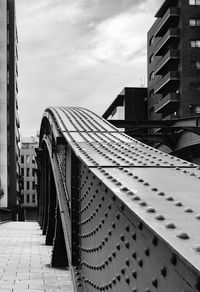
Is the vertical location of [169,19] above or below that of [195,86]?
above

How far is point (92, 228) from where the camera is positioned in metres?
4.99

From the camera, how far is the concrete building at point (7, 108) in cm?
8738

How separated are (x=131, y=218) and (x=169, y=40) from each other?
58.6m

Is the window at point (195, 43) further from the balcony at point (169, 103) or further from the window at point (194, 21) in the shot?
Answer: the balcony at point (169, 103)

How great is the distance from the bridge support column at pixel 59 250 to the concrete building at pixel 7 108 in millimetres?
77000

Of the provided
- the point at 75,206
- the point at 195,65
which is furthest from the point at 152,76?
the point at 75,206

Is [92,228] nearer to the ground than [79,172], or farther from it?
nearer to the ground

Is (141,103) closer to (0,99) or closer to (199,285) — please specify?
(0,99)

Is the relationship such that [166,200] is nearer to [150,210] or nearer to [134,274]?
[150,210]

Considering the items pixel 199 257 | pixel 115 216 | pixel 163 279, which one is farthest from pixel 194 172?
pixel 199 257

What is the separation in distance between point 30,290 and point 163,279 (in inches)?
217

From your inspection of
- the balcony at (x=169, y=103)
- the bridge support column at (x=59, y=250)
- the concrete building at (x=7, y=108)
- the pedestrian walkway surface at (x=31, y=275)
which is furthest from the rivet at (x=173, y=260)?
the concrete building at (x=7, y=108)

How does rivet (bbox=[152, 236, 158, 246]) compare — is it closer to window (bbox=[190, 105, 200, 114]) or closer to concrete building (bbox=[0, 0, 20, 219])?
window (bbox=[190, 105, 200, 114])

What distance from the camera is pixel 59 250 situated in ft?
32.0
